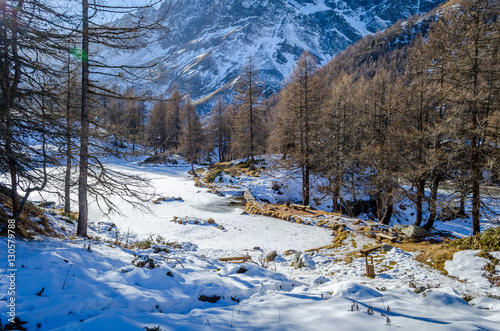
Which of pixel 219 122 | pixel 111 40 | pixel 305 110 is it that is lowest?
pixel 111 40

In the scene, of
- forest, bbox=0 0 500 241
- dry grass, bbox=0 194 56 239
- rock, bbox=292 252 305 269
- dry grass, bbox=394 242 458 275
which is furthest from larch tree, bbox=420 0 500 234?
dry grass, bbox=0 194 56 239

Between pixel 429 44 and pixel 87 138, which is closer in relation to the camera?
pixel 87 138

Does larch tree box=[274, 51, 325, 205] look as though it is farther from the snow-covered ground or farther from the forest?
the snow-covered ground

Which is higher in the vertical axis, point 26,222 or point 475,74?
point 475,74

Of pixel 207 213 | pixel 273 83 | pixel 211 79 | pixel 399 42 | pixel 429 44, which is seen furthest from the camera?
pixel 211 79

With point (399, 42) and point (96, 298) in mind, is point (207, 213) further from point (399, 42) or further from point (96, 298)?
point (399, 42)

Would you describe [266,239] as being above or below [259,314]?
below

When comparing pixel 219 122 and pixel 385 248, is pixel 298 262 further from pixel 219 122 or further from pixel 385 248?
pixel 219 122

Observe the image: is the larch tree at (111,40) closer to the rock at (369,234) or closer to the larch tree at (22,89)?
the larch tree at (22,89)

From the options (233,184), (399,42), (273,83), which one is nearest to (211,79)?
(273,83)

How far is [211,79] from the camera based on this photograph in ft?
563

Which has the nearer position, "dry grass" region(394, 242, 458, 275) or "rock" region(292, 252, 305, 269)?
"dry grass" region(394, 242, 458, 275)

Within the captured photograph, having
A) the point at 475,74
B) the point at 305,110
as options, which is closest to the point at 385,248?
the point at 475,74

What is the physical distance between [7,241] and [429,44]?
1834 cm
